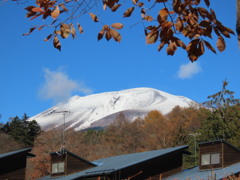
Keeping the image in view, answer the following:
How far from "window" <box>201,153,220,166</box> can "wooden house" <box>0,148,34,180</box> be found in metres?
12.3

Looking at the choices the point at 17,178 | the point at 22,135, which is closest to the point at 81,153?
the point at 22,135

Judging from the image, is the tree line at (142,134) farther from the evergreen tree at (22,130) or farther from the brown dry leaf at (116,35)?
the brown dry leaf at (116,35)

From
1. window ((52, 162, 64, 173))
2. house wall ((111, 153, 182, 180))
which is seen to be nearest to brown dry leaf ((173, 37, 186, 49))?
house wall ((111, 153, 182, 180))

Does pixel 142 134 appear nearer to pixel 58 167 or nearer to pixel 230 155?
pixel 58 167

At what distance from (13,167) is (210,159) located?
13.9m

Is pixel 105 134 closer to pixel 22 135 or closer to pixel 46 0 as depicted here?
pixel 22 135

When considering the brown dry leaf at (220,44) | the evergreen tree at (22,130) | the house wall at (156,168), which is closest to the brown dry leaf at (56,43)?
the brown dry leaf at (220,44)

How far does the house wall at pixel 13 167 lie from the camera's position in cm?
3069

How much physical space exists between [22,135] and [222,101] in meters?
33.9

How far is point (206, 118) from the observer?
179ft

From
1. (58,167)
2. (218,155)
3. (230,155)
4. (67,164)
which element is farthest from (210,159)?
(58,167)

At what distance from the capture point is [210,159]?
1138 inches

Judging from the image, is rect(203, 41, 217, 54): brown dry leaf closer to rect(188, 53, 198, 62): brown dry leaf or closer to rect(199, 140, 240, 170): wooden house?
rect(188, 53, 198, 62): brown dry leaf

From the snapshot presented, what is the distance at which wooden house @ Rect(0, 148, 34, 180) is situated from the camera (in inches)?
1206
